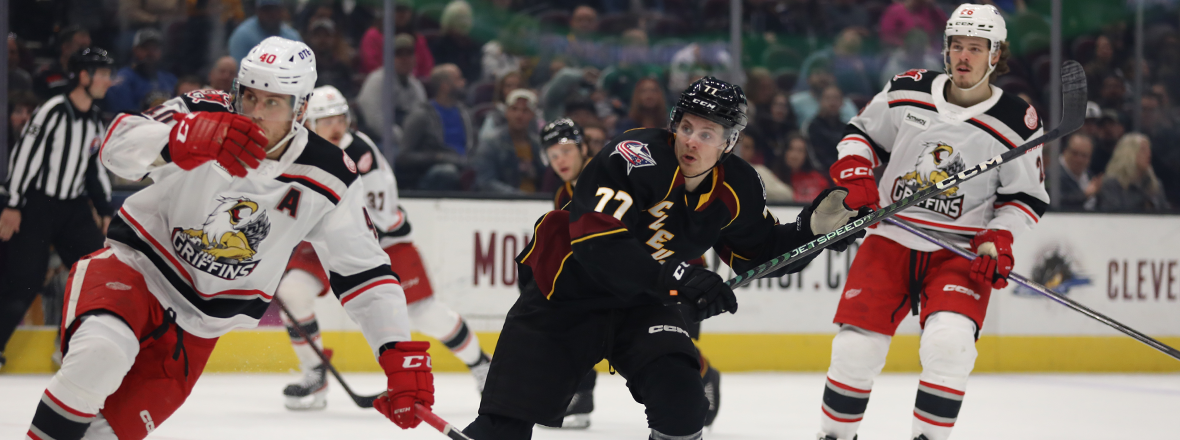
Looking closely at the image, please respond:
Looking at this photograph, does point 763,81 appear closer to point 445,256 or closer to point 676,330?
point 445,256

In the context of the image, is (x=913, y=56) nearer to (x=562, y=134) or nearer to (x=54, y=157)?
(x=562, y=134)

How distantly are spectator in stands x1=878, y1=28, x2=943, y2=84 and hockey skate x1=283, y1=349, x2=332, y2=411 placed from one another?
395 cm

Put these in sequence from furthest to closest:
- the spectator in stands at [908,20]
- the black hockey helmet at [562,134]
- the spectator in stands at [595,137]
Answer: the spectator in stands at [908,20] → the spectator in stands at [595,137] → the black hockey helmet at [562,134]

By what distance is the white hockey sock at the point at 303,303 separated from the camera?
15.9 ft

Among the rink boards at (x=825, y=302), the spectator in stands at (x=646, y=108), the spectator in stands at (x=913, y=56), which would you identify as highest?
the spectator in stands at (x=913, y=56)

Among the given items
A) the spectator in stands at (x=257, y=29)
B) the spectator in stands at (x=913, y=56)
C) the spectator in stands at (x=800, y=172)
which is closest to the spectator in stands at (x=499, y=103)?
the spectator in stands at (x=257, y=29)

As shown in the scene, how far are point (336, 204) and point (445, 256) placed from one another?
345 cm

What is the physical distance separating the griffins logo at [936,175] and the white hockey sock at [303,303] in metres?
2.55

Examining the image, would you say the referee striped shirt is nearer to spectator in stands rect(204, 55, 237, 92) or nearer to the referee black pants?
the referee black pants

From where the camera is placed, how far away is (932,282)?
3420 millimetres

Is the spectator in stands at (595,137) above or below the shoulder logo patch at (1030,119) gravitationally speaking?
below

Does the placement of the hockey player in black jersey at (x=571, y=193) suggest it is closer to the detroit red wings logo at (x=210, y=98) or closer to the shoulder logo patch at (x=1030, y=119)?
the shoulder logo patch at (x=1030, y=119)

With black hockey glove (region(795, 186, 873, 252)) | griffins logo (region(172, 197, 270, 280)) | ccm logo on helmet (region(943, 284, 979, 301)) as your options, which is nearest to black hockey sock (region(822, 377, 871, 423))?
ccm logo on helmet (region(943, 284, 979, 301))

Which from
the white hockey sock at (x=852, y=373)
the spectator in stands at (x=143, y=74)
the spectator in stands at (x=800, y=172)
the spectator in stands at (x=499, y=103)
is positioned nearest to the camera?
the white hockey sock at (x=852, y=373)
